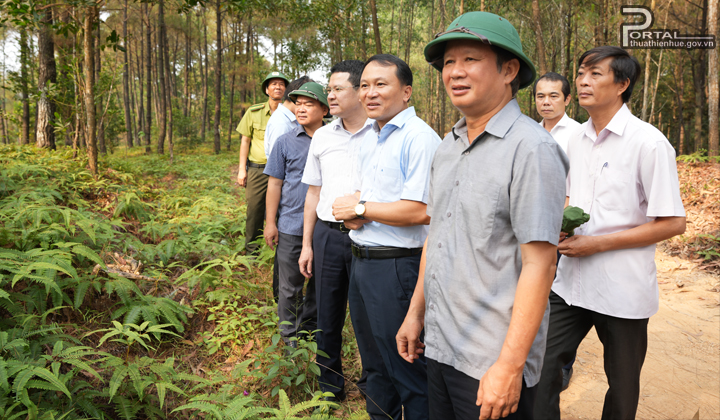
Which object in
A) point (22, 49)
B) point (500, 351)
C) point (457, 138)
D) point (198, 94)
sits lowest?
point (500, 351)

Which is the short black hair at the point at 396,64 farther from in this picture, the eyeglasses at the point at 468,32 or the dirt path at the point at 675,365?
the dirt path at the point at 675,365

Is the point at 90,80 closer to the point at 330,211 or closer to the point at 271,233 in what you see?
the point at 271,233

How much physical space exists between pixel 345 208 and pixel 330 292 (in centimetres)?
92

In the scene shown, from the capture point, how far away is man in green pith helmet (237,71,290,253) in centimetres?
546

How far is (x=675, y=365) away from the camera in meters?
3.82

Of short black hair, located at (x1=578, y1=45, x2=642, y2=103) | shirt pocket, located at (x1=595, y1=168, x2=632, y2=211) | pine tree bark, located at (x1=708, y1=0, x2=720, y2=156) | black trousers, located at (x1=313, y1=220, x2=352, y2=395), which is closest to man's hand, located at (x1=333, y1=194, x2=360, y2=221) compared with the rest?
black trousers, located at (x1=313, y1=220, x2=352, y2=395)

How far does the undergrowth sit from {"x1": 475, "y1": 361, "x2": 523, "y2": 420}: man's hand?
52.0 inches

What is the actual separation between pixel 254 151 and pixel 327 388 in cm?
344

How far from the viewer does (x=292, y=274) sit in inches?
142

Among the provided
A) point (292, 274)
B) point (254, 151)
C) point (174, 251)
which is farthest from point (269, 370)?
point (254, 151)

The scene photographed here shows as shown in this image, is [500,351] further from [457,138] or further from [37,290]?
[37,290]

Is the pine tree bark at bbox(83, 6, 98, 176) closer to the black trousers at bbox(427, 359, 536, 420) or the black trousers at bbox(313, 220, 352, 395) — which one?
the black trousers at bbox(313, 220, 352, 395)

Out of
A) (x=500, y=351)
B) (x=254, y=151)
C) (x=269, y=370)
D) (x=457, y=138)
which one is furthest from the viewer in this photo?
(x=254, y=151)

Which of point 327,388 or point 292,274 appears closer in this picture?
point 327,388
